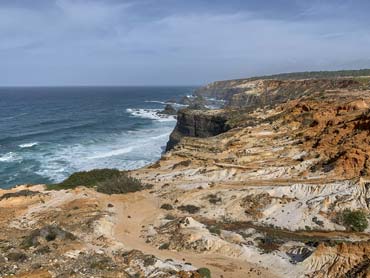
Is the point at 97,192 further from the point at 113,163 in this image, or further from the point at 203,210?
the point at 113,163

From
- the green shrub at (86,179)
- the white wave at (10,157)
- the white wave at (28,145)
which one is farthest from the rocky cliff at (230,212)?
the white wave at (28,145)

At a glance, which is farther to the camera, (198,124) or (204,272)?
(198,124)

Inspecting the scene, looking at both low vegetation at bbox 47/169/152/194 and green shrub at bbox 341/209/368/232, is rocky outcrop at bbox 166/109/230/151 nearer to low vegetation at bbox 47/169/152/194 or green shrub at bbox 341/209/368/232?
low vegetation at bbox 47/169/152/194

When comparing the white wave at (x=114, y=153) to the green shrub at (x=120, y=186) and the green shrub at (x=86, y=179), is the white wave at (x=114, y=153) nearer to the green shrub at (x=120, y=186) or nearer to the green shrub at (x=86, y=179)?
the green shrub at (x=86, y=179)

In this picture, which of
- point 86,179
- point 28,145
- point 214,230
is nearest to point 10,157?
point 28,145

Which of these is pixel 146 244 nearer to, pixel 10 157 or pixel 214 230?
pixel 214 230

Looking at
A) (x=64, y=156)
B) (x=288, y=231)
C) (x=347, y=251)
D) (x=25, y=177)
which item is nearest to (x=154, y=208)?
(x=288, y=231)
